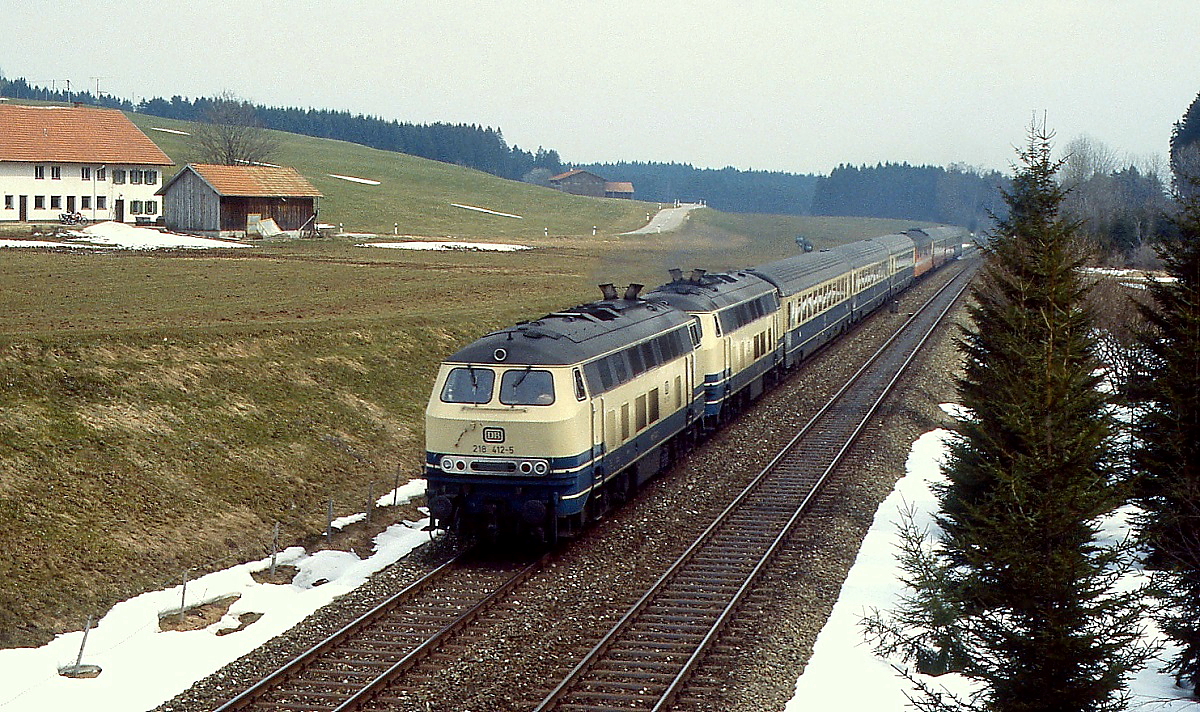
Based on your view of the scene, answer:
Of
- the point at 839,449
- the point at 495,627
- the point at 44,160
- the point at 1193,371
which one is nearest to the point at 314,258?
the point at 44,160

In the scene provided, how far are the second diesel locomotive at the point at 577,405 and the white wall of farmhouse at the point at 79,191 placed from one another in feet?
207

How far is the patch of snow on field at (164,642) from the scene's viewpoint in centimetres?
1479

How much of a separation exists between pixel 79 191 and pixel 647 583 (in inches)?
2924

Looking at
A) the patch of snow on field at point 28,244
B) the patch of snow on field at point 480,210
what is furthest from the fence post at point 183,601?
the patch of snow on field at point 480,210

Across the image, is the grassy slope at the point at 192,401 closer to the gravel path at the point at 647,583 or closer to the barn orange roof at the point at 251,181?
the gravel path at the point at 647,583

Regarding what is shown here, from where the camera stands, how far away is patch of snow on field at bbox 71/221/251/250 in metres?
64.7

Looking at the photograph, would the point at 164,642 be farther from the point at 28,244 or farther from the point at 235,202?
the point at 235,202

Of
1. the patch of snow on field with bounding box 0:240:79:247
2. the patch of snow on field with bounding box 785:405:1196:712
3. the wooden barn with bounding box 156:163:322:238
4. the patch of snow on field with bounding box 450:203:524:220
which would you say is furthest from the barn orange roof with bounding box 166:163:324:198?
the patch of snow on field with bounding box 785:405:1196:712

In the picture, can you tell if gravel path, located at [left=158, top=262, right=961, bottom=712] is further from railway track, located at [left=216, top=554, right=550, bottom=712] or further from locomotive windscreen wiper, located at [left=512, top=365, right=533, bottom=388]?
locomotive windscreen wiper, located at [left=512, top=365, right=533, bottom=388]

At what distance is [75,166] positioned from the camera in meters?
82.1

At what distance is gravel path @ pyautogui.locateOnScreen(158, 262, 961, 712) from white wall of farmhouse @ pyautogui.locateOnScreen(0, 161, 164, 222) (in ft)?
212

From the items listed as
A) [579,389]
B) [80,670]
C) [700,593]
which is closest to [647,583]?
[700,593]

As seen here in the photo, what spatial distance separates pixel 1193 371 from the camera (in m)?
15.1

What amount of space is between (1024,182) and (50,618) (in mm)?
15596
